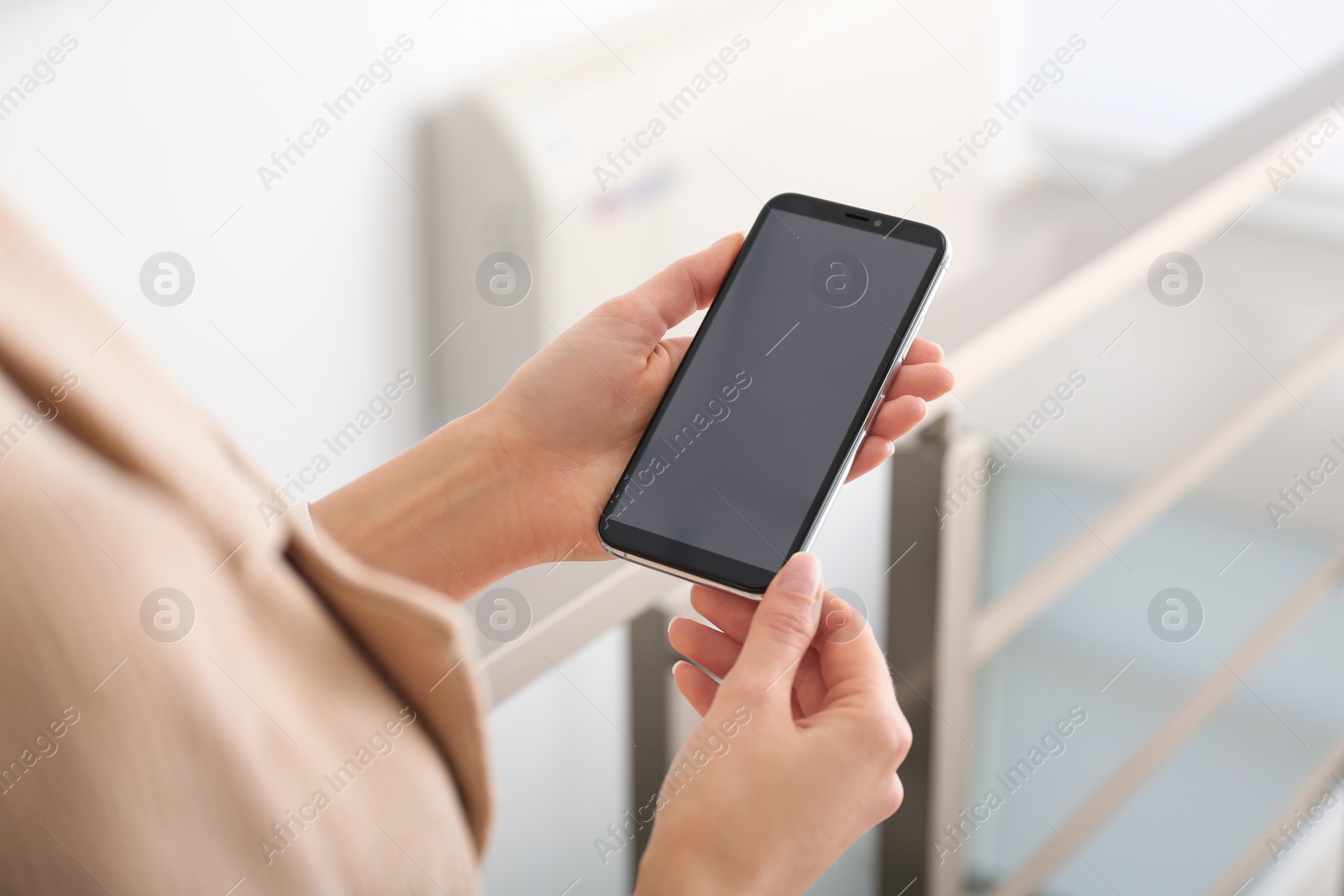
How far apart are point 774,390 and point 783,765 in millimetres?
210

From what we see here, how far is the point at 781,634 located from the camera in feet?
1.43

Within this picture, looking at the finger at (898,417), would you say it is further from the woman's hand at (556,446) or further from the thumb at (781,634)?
the thumb at (781,634)

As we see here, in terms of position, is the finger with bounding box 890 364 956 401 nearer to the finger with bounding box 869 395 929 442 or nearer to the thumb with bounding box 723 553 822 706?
the finger with bounding box 869 395 929 442

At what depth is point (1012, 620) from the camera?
2.88 ft

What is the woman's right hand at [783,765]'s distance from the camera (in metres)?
0.37

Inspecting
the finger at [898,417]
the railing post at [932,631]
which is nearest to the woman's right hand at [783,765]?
the finger at [898,417]

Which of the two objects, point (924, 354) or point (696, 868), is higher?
point (924, 354)

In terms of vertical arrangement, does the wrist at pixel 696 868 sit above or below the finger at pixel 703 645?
below

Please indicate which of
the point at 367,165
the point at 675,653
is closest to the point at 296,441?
the point at 367,165

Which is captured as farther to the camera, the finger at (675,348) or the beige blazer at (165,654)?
the finger at (675,348)

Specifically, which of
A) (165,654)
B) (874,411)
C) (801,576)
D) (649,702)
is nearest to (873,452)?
(874,411)

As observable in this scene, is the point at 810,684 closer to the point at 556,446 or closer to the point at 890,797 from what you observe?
the point at 890,797

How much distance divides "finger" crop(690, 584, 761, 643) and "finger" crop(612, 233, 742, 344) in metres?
0.14

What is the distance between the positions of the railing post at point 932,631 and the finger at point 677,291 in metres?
0.22
